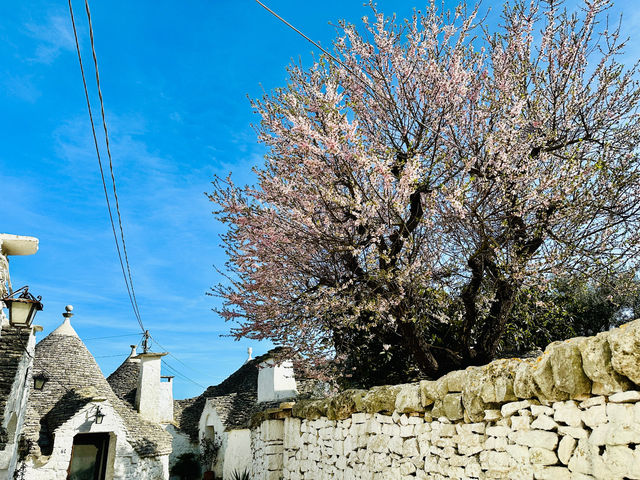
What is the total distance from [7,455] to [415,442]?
9.05m

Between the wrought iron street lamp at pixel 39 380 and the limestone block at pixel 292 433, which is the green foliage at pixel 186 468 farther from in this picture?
the limestone block at pixel 292 433

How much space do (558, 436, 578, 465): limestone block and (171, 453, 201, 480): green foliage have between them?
22917 millimetres

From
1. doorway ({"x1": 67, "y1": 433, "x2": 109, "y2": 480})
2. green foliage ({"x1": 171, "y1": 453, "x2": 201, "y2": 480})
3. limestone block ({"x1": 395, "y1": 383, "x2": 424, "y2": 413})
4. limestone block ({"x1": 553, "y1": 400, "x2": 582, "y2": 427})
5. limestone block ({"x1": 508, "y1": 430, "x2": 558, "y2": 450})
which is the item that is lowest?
green foliage ({"x1": 171, "y1": 453, "x2": 201, "y2": 480})

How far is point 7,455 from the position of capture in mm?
9484

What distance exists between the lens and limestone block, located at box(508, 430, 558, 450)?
328cm

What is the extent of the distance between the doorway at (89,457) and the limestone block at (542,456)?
19.3 meters

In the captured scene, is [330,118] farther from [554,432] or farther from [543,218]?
[554,432]

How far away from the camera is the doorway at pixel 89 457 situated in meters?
18.2

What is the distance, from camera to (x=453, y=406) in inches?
164

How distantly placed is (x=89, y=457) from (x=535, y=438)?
65.0ft

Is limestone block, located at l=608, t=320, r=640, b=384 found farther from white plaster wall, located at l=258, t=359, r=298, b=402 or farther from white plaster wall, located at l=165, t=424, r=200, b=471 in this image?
white plaster wall, located at l=165, t=424, r=200, b=471

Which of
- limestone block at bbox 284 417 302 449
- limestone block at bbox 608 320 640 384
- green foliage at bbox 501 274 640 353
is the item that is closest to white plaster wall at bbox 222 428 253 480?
limestone block at bbox 284 417 302 449

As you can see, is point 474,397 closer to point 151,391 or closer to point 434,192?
point 434,192

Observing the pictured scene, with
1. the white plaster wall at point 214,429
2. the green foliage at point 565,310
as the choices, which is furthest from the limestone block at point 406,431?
the white plaster wall at point 214,429
